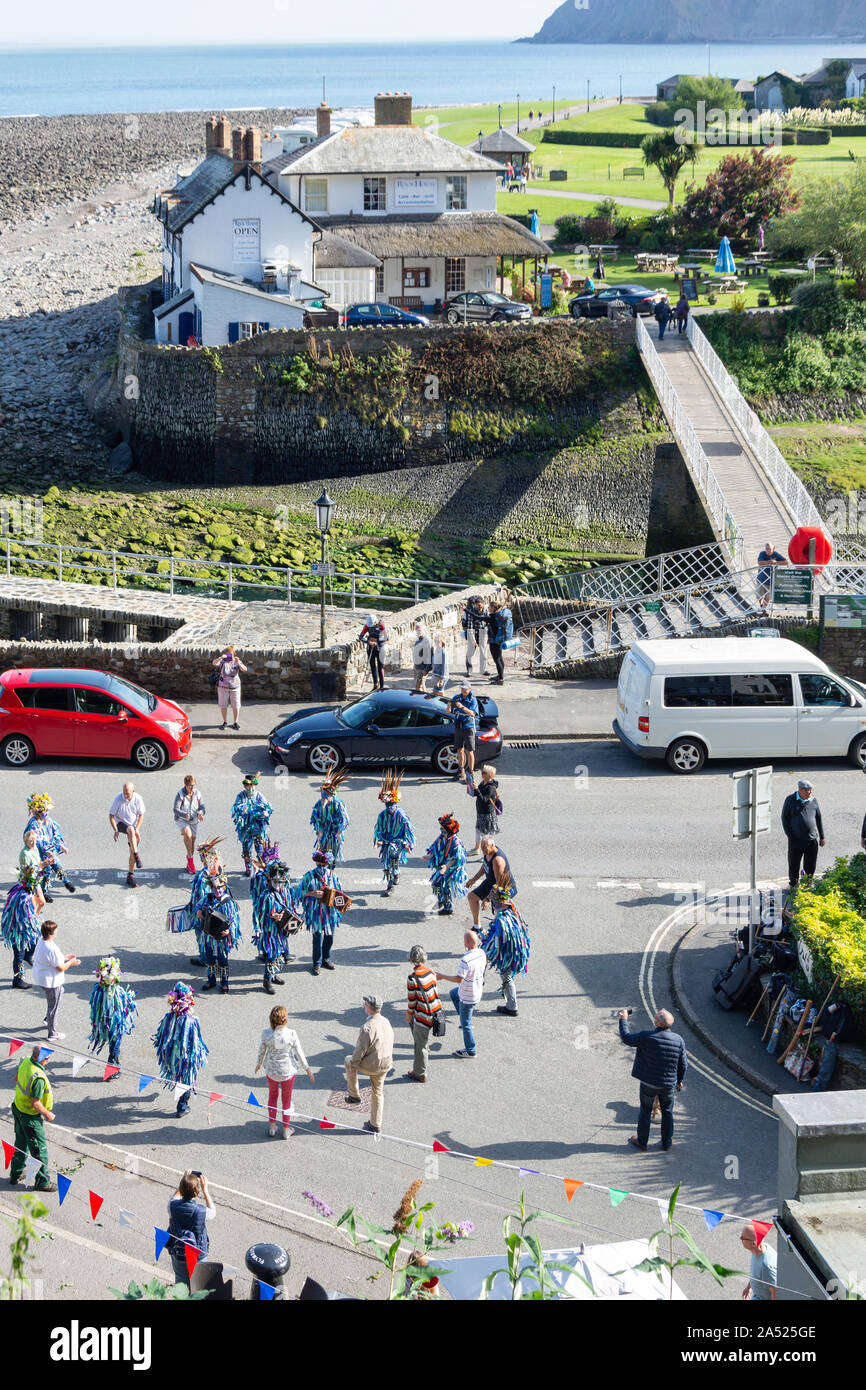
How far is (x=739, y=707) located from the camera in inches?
908

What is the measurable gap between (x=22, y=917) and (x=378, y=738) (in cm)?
790

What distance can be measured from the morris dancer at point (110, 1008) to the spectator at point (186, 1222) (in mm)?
3097

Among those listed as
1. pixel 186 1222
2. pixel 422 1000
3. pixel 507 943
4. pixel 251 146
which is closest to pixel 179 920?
pixel 422 1000

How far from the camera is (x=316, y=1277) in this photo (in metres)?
11.9

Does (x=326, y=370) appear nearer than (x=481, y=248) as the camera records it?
Yes

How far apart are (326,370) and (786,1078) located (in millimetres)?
40034

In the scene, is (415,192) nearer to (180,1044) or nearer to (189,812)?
(189,812)

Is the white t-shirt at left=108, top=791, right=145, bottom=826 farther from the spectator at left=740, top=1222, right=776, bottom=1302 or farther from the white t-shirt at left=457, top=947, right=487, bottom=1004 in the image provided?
the spectator at left=740, top=1222, right=776, bottom=1302

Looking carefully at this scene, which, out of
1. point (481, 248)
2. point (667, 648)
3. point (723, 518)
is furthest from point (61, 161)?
point (667, 648)

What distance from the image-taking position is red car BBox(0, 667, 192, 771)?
22.8 m
